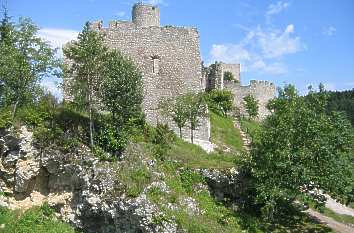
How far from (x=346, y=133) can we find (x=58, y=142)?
49.0ft

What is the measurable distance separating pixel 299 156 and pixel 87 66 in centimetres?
1163

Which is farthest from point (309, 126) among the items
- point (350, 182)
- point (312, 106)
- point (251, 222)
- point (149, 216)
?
point (149, 216)

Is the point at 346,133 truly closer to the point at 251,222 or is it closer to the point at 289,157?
the point at 289,157

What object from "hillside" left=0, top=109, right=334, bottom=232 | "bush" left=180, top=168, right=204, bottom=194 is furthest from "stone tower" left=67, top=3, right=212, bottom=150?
"bush" left=180, top=168, right=204, bottom=194

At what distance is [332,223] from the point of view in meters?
27.2

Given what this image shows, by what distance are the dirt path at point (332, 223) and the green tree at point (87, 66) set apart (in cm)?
1270

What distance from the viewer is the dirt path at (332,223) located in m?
26.3

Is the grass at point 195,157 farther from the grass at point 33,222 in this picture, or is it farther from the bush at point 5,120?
the bush at point 5,120

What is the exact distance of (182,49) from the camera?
34531 millimetres

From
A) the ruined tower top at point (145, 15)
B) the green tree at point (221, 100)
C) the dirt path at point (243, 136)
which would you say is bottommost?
the dirt path at point (243, 136)

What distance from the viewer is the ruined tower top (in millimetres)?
37031

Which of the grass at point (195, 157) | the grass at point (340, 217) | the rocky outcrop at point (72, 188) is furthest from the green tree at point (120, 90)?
the grass at point (340, 217)

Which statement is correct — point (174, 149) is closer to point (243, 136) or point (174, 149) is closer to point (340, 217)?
point (340, 217)

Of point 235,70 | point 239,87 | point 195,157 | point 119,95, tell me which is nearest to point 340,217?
point 195,157
